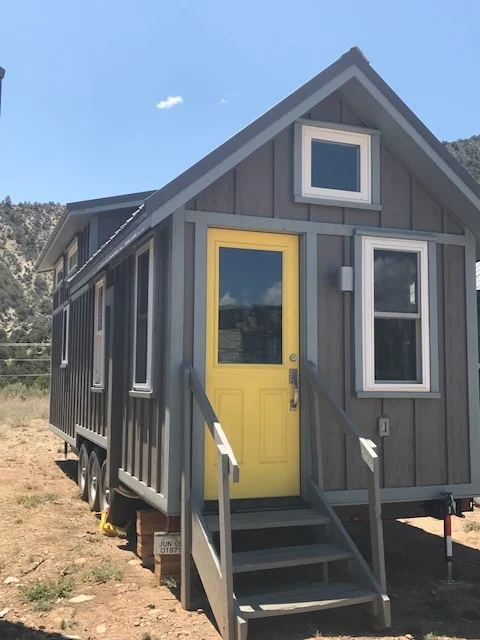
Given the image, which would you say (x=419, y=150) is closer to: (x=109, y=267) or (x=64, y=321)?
(x=109, y=267)

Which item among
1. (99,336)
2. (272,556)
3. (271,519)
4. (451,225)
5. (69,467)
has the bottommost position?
(69,467)

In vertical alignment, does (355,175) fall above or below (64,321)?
above

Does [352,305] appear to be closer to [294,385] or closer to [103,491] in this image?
[294,385]

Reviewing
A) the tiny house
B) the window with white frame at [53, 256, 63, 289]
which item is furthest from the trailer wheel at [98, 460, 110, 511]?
the window with white frame at [53, 256, 63, 289]

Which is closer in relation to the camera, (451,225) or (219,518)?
(219,518)

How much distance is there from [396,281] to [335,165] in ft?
4.01

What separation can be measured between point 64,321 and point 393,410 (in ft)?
24.1

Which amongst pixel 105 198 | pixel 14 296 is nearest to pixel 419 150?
pixel 105 198

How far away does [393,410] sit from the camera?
5918 mm

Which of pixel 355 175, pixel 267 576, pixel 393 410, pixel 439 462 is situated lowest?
pixel 267 576

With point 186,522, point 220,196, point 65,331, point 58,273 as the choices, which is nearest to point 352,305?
point 220,196

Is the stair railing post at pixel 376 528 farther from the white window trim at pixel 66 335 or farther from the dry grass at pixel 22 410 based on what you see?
the dry grass at pixel 22 410

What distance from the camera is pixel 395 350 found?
6066 mm

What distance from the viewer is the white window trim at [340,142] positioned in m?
5.91
